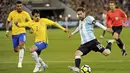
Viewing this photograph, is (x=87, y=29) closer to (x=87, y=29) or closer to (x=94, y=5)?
(x=87, y=29)

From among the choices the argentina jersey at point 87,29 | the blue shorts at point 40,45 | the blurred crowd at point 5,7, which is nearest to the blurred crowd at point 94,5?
the blurred crowd at point 5,7

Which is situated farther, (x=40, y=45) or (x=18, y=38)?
(x=18, y=38)

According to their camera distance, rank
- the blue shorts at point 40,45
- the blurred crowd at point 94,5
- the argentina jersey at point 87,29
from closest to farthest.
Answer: the argentina jersey at point 87,29 < the blue shorts at point 40,45 < the blurred crowd at point 94,5

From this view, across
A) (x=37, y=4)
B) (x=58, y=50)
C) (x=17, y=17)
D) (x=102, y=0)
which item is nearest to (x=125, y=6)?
(x=102, y=0)

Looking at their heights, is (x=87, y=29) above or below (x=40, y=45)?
above

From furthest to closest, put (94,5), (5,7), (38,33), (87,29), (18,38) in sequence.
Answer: (94,5), (5,7), (18,38), (38,33), (87,29)

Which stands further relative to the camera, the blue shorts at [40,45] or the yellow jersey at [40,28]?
the yellow jersey at [40,28]

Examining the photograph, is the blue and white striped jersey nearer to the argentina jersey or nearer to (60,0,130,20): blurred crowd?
the argentina jersey

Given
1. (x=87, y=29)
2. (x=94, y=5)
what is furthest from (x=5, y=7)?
(x=87, y=29)

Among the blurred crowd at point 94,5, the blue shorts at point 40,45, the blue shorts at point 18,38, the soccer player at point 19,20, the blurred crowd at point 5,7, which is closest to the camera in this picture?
the blue shorts at point 40,45

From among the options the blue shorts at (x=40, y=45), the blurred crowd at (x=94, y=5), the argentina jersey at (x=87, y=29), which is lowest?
the blurred crowd at (x=94, y=5)

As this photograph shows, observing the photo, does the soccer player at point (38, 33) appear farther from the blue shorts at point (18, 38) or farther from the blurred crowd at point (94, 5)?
the blurred crowd at point (94, 5)

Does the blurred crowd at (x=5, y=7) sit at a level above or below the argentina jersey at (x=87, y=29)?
below

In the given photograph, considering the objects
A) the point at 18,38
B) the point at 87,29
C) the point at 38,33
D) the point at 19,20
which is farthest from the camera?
the point at 18,38
